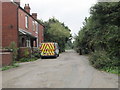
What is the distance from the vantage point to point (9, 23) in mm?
20891

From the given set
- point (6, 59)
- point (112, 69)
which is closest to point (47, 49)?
point (6, 59)

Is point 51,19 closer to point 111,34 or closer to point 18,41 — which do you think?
point 18,41

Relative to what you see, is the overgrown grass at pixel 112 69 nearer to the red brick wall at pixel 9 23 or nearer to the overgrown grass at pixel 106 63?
the overgrown grass at pixel 106 63

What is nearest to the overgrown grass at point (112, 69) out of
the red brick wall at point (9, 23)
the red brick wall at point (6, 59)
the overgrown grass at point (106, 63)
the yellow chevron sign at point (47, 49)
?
the overgrown grass at point (106, 63)

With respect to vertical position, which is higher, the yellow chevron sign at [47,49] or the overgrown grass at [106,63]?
the yellow chevron sign at [47,49]

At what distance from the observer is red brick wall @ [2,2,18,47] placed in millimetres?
20609

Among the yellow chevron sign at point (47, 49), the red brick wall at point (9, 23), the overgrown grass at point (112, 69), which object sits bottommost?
the overgrown grass at point (112, 69)

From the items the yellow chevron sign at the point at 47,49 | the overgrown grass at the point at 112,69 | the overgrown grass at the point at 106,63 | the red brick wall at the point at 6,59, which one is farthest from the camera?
the yellow chevron sign at the point at 47,49

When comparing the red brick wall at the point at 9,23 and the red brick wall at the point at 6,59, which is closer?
the red brick wall at the point at 6,59

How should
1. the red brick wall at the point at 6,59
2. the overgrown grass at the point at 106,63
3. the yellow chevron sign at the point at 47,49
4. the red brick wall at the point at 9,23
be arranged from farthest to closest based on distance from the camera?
the yellow chevron sign at the point at 47,49, the red brick wall at the point at 9,23, the red brick wall at the point at 6,59, the overgrown grass at the point at 106,63

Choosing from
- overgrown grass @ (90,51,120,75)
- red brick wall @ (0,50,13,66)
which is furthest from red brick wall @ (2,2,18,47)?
overgrown grass @ (90,51,120,75)

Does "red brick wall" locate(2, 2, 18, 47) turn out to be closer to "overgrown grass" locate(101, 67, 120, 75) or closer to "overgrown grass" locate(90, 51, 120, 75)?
"overgrown grass" locate(90, 51, 120, 75)

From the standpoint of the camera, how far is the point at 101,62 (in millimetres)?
11742

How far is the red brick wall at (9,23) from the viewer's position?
67.6 ft
